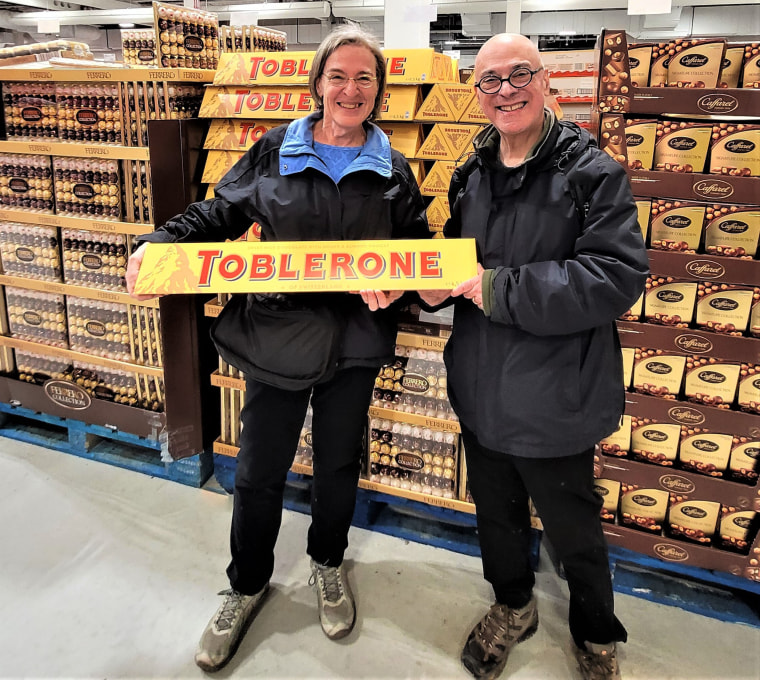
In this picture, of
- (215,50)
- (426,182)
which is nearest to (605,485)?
(426,182)

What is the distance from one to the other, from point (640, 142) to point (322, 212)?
48.6 inches

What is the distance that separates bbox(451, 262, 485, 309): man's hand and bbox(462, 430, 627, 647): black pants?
20.6 inches

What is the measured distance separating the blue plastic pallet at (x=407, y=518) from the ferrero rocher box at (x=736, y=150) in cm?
168

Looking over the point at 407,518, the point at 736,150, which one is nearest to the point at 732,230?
the point at 736,150

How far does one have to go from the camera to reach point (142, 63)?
152 inches

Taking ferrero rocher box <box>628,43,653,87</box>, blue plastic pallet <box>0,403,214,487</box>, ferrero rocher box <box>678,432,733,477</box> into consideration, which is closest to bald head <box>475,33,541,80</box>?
ferrero rocher box <box>628,43,653,87</box>

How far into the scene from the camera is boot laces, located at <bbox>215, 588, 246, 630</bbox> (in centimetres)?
222

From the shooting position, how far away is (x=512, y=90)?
159 cm

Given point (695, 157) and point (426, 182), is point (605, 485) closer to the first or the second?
point (695, 157)

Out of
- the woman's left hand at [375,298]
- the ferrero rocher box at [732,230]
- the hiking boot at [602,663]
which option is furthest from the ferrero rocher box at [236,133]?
the hiking boot at [602,663]

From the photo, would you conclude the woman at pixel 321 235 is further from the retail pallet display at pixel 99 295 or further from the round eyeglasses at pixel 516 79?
the retail pallet display at pixel 99 295

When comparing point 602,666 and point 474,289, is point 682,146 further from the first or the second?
point 602,666

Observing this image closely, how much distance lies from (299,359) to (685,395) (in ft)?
5.06

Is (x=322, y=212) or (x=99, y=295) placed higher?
(x=322, y=212)
